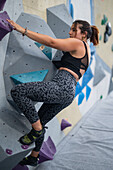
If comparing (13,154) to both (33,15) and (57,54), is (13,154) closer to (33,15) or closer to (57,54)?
(57,54)

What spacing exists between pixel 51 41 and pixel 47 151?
111 cm

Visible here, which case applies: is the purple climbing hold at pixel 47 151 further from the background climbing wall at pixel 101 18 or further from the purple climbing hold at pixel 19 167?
the background climbing wall at pixel 101 18

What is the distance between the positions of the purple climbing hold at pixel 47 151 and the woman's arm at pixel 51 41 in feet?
3.28

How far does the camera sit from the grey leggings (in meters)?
1.15

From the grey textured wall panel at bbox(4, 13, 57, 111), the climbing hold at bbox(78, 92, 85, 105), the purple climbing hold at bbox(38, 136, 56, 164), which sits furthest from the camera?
the climbing hold at bbox(78, 92, 85, 105)

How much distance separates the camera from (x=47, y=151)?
1.77m

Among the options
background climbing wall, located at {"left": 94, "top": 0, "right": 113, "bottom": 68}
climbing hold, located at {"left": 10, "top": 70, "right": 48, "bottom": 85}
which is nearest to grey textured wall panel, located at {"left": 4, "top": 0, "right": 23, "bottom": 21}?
climbing hold, located at {"left": 10, "top": 70, "right": 48, "bottom": 85}

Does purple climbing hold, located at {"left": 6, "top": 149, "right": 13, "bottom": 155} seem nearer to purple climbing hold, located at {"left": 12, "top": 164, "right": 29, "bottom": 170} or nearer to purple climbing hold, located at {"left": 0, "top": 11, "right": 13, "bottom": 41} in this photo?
purple climbing hold, located at {"left": 12, "top": 164, "right": 29, "bottom": 170}

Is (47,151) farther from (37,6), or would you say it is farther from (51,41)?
(37,6)

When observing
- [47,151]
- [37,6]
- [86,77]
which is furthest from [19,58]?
[86,77]

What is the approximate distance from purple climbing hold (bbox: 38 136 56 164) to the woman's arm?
100 cm

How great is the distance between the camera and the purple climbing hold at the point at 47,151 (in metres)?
1.69

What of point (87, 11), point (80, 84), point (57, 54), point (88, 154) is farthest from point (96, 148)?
point (87, 11)

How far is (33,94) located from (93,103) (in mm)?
2584
